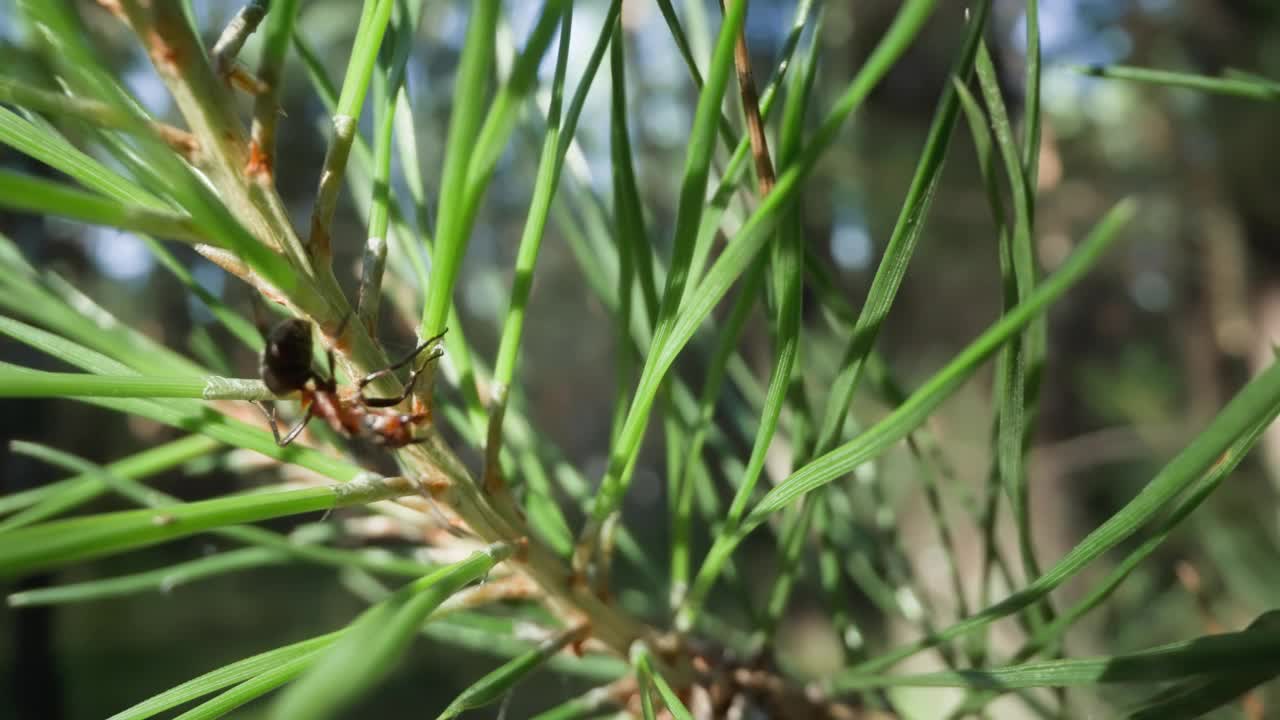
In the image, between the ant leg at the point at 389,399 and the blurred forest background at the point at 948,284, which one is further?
the blurred forest background at the point at 948,284

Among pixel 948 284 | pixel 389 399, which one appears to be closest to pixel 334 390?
pixel 389 399

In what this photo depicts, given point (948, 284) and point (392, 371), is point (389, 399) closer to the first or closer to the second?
point (392, 371)

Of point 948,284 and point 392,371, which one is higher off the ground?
point 948,284

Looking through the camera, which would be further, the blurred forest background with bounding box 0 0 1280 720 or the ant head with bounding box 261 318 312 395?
the blurred forest background with bounding box 0 0 1280 720

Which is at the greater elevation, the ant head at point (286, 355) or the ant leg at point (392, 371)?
the ant head at point (286, 355)

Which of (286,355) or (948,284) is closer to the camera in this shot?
(286,355)
